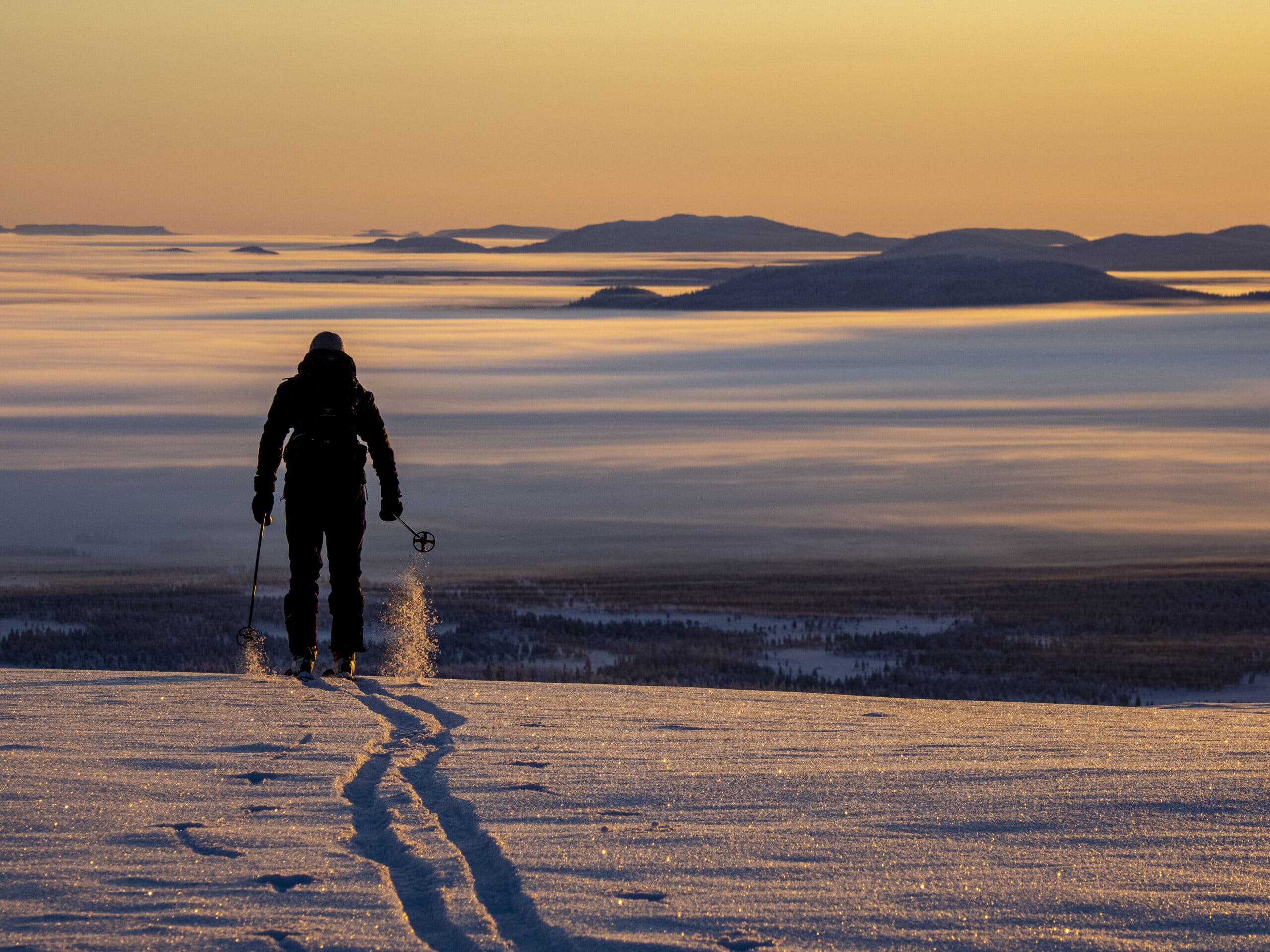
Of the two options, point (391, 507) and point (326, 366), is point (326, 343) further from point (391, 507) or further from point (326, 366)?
point (391, 507)

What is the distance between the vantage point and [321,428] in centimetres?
728

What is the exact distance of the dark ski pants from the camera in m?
7.40

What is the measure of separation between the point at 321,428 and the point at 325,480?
0.84ft

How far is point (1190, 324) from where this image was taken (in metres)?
110

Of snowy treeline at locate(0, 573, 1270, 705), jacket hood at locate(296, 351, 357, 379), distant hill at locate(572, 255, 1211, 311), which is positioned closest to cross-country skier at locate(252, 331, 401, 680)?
jacket hood at locate(296, 351, 357, 379)

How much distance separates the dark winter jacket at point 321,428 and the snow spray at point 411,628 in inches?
199

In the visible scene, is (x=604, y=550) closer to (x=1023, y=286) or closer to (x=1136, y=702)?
(x=1136, y=702)

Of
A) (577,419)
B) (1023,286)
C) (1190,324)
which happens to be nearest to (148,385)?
(577,419)

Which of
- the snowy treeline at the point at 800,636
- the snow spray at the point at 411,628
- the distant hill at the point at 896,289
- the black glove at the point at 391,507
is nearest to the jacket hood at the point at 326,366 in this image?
the black glove at the point at 391,507

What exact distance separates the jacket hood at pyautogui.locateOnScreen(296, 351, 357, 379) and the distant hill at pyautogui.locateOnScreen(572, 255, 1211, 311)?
115 m

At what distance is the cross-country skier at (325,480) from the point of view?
23.9ft

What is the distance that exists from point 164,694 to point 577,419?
36867 millimetres

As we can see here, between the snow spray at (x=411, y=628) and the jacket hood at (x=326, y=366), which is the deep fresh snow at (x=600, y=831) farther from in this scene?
the snow spray at (x=411, y=628)

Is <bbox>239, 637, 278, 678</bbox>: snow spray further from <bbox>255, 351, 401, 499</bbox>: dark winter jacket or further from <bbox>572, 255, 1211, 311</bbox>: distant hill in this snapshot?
<bbox>572, 255, 1211, 311</bbox>: distant hill
